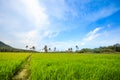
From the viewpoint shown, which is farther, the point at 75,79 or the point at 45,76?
the point at 45,76

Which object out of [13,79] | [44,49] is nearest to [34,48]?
[44,49]

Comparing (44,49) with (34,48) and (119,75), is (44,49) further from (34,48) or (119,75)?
(119,75)

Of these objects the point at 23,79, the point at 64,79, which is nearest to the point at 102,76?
the point at 64,79

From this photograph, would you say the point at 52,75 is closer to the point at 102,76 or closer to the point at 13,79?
the point at 102,76

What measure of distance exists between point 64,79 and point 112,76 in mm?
2710

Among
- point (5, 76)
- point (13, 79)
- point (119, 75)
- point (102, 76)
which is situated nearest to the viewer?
point (102, 76)

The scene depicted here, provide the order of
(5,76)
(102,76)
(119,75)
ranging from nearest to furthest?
(102,76) → (119,75) → (5,76)

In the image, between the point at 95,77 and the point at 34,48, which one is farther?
the point at 34,48

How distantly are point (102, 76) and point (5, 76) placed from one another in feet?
19.2

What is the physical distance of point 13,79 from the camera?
979 centimetres

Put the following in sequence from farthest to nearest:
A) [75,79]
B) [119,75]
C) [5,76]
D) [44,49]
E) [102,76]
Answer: [44,49] < [5,76] < [119,75] < [102,76] < [75,79]

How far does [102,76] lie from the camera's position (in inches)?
296

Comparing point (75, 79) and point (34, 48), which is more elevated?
point (34, 48)

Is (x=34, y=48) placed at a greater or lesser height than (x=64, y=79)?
greater
